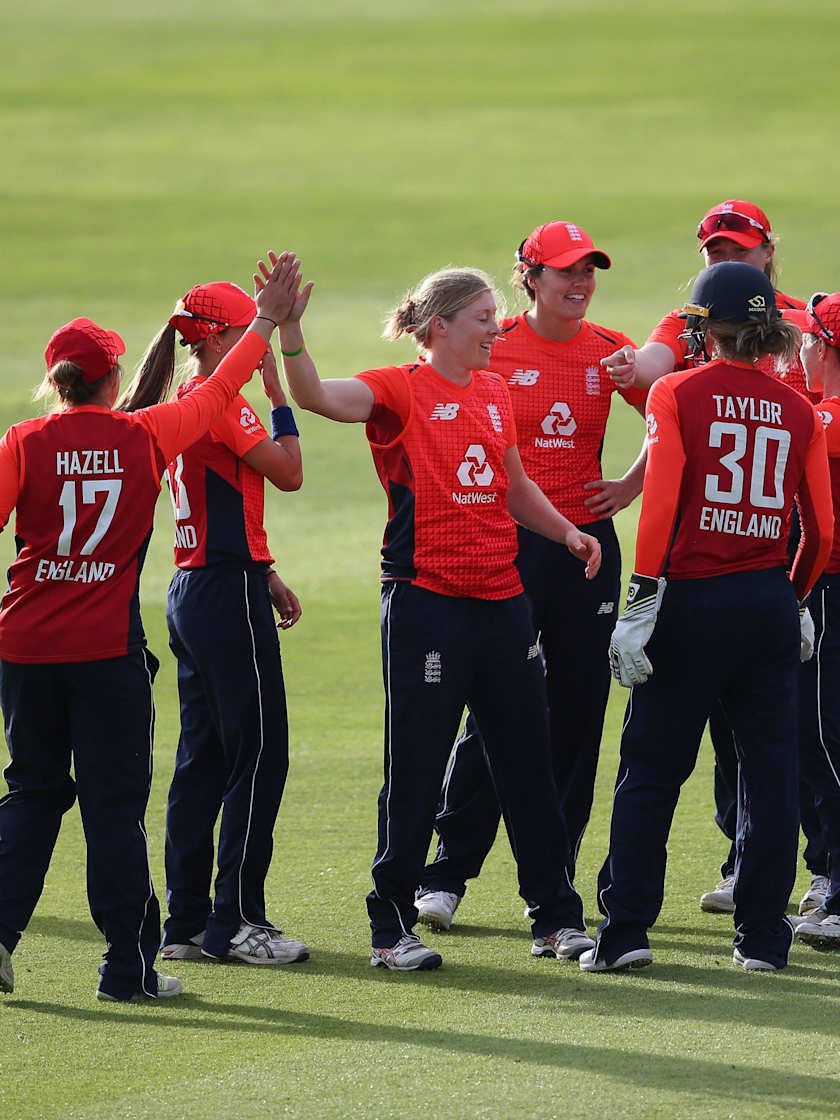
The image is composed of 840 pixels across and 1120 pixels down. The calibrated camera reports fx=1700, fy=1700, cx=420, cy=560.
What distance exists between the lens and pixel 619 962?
4.56m

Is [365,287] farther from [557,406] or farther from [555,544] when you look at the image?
[555,544]

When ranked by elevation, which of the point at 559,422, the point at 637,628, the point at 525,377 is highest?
the point at 525,377

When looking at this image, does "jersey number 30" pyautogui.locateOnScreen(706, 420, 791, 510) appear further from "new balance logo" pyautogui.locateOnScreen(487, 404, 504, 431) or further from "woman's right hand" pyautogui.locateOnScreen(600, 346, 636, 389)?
"woman's right hand" pyautogui.locateOnScreen(600, 346, 636, 389)

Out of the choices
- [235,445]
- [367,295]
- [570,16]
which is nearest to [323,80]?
[570,16]

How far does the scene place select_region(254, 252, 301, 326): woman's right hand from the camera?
181 inches

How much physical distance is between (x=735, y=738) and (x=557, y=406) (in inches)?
49.9

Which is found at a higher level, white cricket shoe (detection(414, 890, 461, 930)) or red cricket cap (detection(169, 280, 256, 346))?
red cricket cap (detection(169, 280, 256, 346))

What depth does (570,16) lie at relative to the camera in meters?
34.8

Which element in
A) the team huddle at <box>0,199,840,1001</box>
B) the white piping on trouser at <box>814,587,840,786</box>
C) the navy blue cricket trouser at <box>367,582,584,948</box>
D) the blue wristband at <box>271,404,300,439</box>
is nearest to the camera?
the team huddle at <box>0,199,840,1001</box>

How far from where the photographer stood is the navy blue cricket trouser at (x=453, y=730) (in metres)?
4.66

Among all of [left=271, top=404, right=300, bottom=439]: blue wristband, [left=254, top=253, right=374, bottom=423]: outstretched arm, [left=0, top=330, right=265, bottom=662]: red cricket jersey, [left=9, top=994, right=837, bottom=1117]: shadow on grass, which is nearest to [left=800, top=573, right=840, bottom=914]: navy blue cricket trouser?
[left=9, top=994, right=837, bottom=1117]: shadow on grass

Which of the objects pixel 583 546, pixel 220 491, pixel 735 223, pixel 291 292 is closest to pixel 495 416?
pixel 583 546

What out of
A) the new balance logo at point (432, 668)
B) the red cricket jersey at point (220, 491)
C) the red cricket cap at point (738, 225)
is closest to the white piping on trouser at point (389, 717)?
the new balance logo at point (432, 668)

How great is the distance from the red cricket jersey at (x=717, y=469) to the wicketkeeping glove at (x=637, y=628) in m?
0.04
